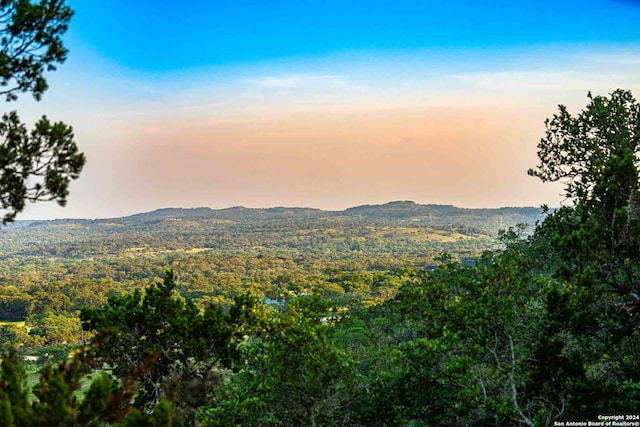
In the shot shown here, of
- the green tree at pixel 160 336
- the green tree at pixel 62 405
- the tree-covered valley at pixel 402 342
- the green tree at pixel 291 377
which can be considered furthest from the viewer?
the green tree at pixel 160 336

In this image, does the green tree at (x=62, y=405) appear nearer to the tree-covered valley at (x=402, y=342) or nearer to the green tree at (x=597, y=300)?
the tree-covered valley at (x=402, y=342)

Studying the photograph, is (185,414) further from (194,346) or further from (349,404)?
(194,346)

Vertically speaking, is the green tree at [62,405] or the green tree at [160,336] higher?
the green tree at [62,405]

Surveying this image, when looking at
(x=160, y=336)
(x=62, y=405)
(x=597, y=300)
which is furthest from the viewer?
(x=160, y=336)

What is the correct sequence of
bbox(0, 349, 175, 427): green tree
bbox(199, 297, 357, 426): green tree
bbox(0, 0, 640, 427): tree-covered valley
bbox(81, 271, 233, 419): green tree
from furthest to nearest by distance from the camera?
bbox(81, 271, 233, 419): green tree < bbox(199, 297, 357, 426): green tree < bbox(0, 0, 640, 427): tree-covered valley < bbox(0, 349, 175, 427): green tree

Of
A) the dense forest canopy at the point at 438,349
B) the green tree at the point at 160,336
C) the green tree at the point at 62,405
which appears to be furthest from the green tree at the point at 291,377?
the green tree at the point at 62,405

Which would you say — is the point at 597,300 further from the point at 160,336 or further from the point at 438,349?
the point at 160,336

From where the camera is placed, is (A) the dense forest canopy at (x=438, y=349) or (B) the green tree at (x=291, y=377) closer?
(A) the dense forest canopy at (x=438, y=349)

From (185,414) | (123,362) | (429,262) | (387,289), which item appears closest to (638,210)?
(185,414)

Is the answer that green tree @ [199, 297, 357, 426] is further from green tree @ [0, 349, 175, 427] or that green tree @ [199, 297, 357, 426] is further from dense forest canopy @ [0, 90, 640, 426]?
green tree @ [0, 349, 175, 427]

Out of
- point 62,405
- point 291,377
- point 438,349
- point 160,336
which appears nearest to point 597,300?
point 438,349

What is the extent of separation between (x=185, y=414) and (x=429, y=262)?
106 m

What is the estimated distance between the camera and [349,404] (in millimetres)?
8727

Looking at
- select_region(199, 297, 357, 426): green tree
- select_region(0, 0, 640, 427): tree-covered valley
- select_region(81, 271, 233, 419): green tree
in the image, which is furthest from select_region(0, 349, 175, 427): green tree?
select_region(81, 271, 233, 419): green tree
